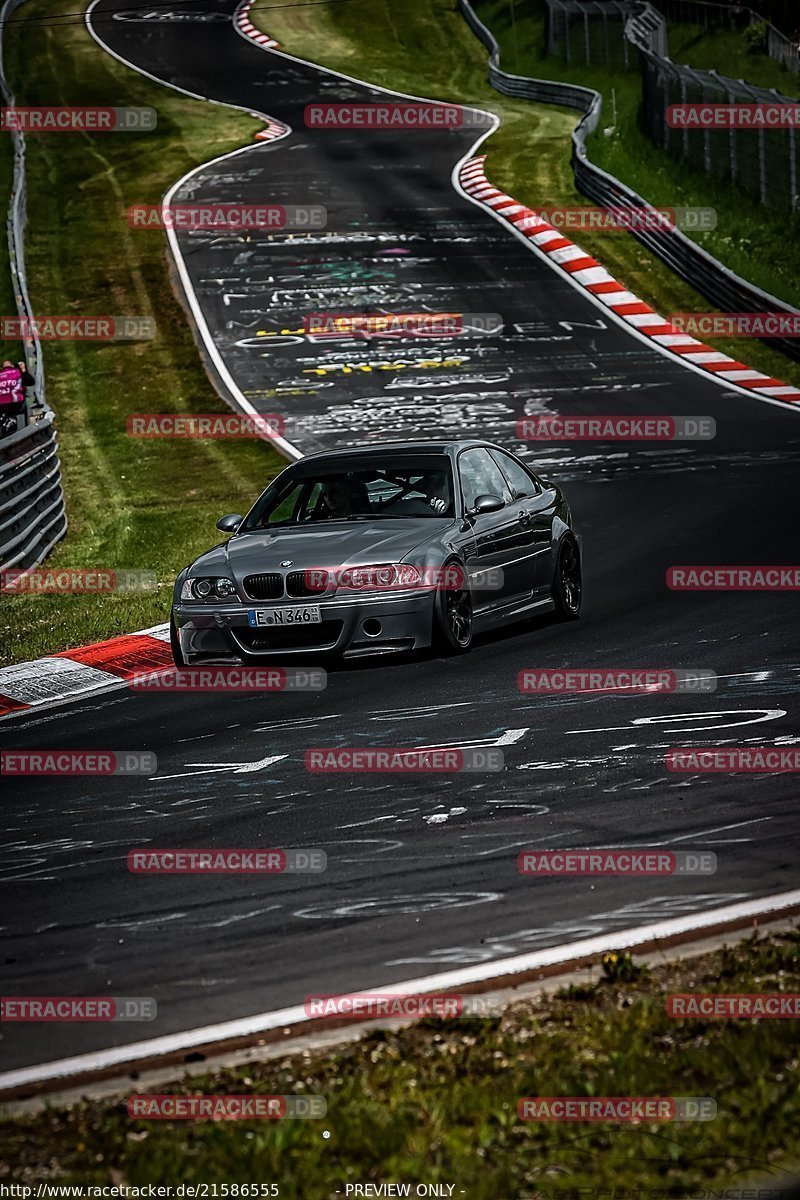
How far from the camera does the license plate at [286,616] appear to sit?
35.5 ft

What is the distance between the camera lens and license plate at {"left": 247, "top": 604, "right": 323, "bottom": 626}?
10.8 metres

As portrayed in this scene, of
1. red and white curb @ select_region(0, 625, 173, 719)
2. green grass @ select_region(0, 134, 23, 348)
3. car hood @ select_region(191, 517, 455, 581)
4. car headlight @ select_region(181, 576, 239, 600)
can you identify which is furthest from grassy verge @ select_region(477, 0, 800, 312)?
car headlight @ select_region(181, 576, 239, 600)

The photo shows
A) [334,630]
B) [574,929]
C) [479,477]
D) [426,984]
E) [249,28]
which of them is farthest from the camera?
[249,28]

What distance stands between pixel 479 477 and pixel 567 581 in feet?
3.49

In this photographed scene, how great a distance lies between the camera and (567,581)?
12805 mm

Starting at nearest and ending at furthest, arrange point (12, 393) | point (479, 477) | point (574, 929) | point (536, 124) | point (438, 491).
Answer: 1. point (574, 929)
2. point (438, 491)
3. point (479, 477)
4. point (12, 393)
5. point (536, 124)

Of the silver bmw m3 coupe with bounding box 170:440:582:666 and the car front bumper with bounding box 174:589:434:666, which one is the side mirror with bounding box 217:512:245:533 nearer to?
the silver bmw m3 coupe with bounding box 170:440:582:666

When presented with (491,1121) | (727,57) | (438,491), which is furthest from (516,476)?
(727,57)

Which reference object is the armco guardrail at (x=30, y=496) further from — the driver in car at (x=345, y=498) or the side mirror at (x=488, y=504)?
the side mirror at (x=488, y=504)

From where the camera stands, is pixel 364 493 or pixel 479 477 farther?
pixel 479 477

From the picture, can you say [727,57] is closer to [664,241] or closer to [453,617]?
[664,241]

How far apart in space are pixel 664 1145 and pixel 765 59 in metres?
49.1

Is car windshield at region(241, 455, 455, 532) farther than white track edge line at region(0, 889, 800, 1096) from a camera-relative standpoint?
Yes

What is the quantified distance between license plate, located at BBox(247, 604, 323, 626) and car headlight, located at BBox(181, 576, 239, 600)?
225mm
